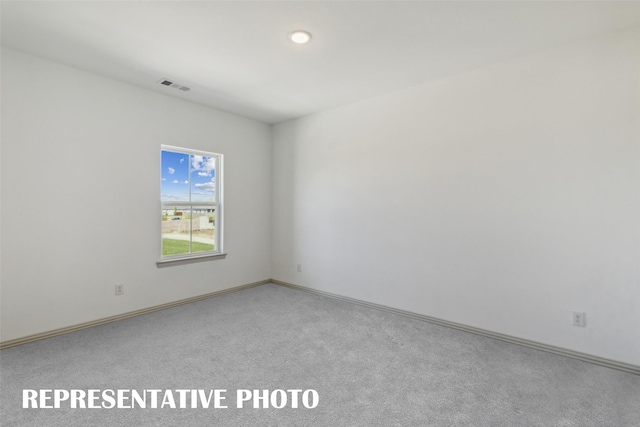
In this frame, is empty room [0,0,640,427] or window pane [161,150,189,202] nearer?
empty room [0,0,640,427]

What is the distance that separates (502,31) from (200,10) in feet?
7.32

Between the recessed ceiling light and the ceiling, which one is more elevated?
the ceiling

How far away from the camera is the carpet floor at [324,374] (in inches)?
70.4

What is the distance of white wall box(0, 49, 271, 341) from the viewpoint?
106 inches

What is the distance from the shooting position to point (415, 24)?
2.29 meters

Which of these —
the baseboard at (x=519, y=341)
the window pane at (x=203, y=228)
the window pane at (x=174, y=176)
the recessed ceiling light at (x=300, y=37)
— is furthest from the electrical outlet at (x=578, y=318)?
the window pane at (x=174, y=176)

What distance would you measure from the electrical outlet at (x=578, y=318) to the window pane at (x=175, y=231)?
4135mm

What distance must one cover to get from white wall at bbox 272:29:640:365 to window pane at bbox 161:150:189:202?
6.14ft

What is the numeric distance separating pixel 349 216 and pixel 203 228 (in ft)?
6.57

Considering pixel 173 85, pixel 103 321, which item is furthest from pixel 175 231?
pixel 173 85

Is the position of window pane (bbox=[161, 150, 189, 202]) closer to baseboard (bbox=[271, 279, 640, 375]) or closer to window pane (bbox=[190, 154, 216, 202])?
window pane (bbox=[190, 154, 216, 202])

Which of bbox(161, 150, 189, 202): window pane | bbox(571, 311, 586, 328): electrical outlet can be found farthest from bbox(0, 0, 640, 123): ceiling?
bbox(571, 311, 586, 328): electrical outlet

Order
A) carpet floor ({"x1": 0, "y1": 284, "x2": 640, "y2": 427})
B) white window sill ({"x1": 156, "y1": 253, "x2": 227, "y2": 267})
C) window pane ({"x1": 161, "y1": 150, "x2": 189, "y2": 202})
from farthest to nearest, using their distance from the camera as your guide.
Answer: window pane ({"x1": 161, "y1": 150, "x2": 189, "y2": 202})
white window sill ({"x1": 156, "y1": 253, "x2": 227, "y2": 267})
carpet floor ({"x1": 0, "y1": 284, "x2": 640, "y2": 427})

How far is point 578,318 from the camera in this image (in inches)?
99.9
